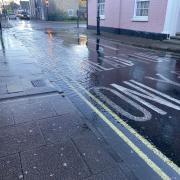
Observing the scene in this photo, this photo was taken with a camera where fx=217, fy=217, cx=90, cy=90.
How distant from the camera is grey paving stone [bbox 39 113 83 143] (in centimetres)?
388

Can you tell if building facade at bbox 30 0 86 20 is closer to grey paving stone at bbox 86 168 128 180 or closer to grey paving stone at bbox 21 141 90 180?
grey paving stone at bbox 21 141 90 180

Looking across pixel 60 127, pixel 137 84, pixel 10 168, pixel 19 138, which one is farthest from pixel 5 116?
pixel 137 84

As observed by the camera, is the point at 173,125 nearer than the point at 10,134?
No

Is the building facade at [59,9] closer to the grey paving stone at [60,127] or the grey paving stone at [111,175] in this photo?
the grey paving stone at [60,127]

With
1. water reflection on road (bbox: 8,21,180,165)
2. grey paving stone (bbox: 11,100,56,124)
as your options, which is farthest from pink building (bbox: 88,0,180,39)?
grey paving stone (bbox: 11,100,56,124)

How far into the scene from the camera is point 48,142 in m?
3.71

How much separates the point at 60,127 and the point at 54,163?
1059 millimetres

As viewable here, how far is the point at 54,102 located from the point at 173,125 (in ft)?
9.08

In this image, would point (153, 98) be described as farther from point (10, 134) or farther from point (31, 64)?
point (31, 64)

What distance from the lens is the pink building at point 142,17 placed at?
1504cm

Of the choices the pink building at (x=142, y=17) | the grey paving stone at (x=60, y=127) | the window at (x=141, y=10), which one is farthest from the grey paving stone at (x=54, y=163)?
the window at (x=141, y=10)

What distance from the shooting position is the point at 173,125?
14.2 ft

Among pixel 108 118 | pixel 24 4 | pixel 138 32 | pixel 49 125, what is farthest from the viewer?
pixel 24 4

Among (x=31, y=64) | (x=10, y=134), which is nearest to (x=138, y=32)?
(x=31, y=64)
